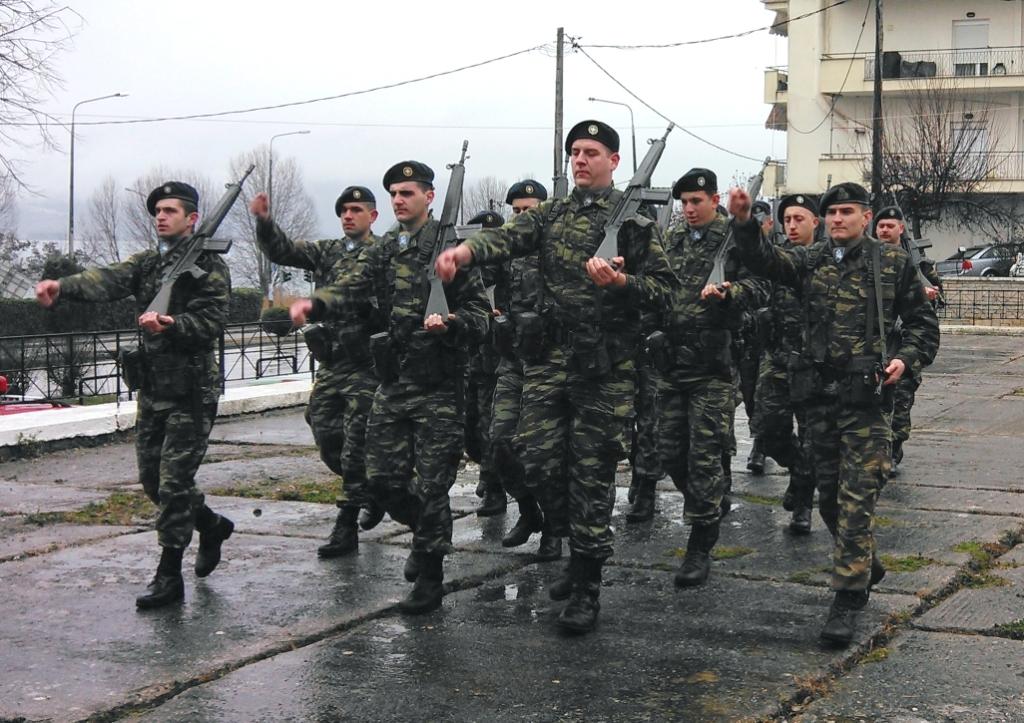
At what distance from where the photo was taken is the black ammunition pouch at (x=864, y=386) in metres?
5.84

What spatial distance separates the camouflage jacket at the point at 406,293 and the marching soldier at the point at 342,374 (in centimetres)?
57

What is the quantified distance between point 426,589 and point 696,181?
2.96 meters

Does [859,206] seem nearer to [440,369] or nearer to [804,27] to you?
[440,369]

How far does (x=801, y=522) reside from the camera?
8.10 metres

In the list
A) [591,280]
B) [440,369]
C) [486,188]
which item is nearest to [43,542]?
[440,369]

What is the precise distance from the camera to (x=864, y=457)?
5.87m

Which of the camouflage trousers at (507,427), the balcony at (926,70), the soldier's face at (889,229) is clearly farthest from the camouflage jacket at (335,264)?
the balcony at (926,70)

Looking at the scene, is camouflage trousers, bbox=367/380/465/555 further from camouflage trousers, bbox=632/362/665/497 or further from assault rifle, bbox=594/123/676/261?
camouflage trousers, bbox=632/362/665/497

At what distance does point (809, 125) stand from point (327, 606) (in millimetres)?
45881

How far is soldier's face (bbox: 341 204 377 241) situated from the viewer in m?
8.20

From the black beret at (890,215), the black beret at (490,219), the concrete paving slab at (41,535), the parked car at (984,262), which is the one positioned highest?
the parked car at (984,262)

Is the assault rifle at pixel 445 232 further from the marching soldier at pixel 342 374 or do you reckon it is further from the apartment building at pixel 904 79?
the apartment building at pixel 904 79

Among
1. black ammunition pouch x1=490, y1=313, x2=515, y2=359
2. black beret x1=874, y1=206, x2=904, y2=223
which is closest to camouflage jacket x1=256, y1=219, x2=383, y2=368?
black ammunition pouch x1=490, y1=313, x2=515, y2=359

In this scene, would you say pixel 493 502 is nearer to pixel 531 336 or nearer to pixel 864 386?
pixel 531 336
